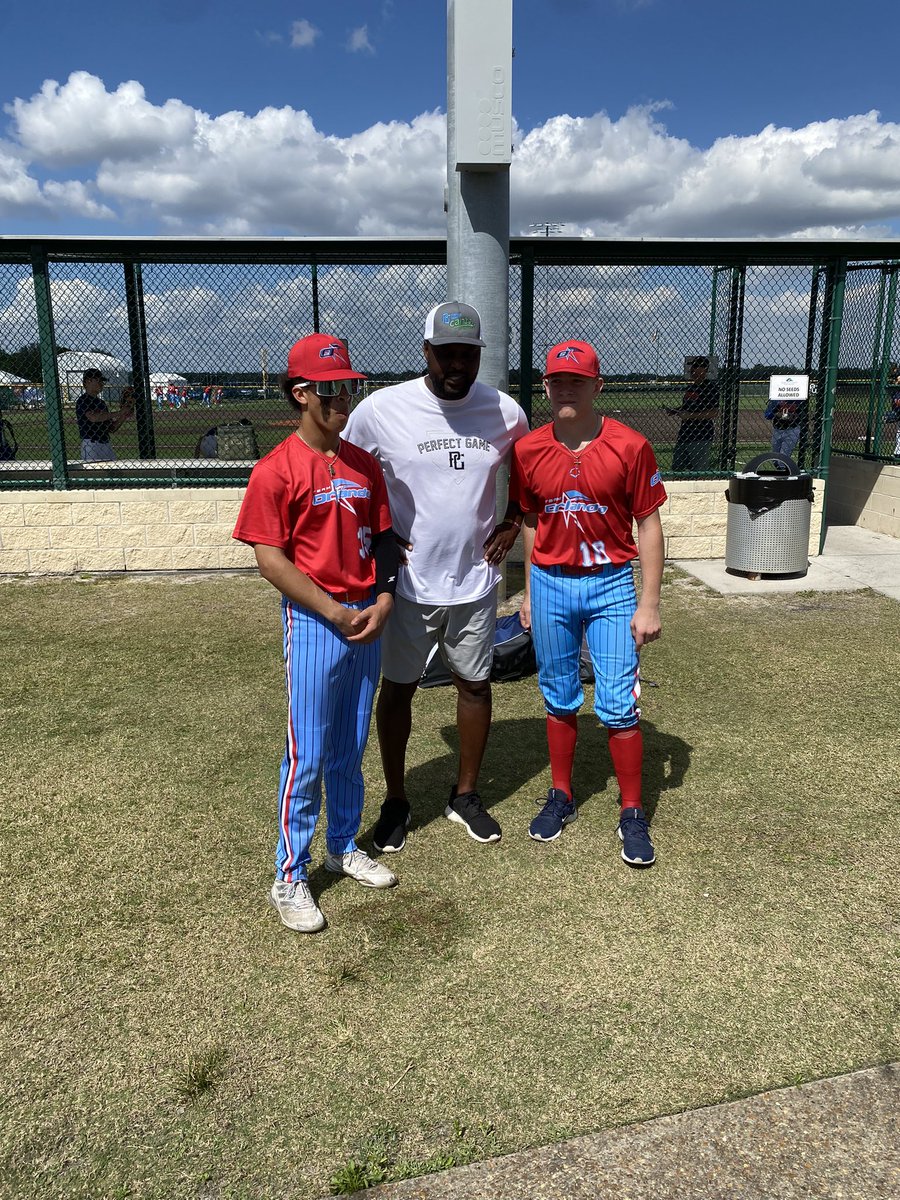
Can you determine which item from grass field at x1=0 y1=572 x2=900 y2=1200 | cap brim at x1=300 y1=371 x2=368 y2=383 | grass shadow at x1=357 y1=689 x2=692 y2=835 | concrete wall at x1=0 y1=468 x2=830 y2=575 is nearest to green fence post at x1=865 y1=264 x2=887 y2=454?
concrete wall at x1=0 y1=468 x2=830 y2=575

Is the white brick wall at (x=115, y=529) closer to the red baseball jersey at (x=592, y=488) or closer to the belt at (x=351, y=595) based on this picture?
the red baseball jersey at (x=592, y=488)

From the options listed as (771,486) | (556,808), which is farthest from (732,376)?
(556,808)

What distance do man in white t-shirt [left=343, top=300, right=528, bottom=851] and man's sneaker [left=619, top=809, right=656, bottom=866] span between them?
55cm

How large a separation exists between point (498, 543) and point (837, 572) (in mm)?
6014

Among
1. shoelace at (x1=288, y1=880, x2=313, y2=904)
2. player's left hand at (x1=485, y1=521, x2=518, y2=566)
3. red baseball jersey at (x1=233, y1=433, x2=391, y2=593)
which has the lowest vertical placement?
shoelace at (x1=288, y1=880, x2=313, y2=904)

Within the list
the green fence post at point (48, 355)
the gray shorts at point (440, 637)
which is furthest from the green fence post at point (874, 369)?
the green fence post at point (48, 355)

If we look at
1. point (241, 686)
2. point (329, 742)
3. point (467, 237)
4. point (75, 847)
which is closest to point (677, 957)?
point (329, 742)

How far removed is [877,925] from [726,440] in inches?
282

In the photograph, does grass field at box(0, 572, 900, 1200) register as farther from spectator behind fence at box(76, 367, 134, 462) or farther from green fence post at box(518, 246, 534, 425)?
spectator behind fence at box(76, 367, 134, 462)

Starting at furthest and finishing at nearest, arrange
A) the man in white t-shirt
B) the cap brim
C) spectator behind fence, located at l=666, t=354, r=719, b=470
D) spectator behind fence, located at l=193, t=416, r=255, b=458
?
spectator behind fence, located at l=193, t=416, r=255, b=458 < spectator behind fence, located at l=666, t=354, r=719, b=470 < the man in white t-shirt < the cap brim

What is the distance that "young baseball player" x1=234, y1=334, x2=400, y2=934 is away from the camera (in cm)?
294

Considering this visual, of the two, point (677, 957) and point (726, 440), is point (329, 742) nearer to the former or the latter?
point (677, 957)

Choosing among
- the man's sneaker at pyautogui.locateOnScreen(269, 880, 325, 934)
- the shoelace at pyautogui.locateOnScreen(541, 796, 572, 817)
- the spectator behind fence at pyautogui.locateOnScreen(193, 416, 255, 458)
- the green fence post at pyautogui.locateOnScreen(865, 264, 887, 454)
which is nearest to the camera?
the man's sneaker at pyautogui.locateOnScreen(269, 880, 325, 934)

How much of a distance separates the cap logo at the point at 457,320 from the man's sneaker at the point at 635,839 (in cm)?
205
